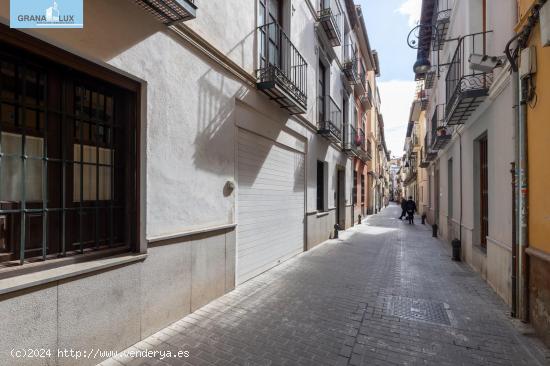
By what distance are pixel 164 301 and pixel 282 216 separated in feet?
13.7

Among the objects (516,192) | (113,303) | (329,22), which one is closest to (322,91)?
(329,22)

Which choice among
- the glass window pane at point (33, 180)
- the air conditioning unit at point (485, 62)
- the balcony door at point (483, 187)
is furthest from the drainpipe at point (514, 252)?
the glass window pane at point (33, 180)

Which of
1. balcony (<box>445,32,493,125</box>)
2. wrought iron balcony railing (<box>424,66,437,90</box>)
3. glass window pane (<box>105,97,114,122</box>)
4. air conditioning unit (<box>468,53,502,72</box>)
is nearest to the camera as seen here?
glass window pane (<box>105,97,114,122</box>)

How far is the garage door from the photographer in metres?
5.68

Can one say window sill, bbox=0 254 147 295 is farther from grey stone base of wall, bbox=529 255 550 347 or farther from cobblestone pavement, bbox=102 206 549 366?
grey stone base of wall, bbox=529 255 550 347

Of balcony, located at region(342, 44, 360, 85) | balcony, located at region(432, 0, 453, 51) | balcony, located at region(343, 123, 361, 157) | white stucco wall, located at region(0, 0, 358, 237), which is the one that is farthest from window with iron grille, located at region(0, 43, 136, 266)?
balcony, located at region(342, 44, 360, 85)

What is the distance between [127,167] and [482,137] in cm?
734

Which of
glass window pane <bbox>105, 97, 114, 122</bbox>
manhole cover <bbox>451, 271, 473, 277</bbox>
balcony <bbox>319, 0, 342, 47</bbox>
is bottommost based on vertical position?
manhole cover <bbox>451, 271, 473, 277</bbox>

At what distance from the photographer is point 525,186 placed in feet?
13.3

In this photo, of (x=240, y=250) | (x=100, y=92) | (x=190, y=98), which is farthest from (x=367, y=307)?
(x=100, y=92)

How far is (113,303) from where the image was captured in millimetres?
3082

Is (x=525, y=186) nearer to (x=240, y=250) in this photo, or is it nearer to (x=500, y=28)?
(x=500, y=28)

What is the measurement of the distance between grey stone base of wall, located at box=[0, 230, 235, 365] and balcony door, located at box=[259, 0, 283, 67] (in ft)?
14.2

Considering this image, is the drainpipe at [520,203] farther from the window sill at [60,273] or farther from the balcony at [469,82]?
the window sill at [60,273]
